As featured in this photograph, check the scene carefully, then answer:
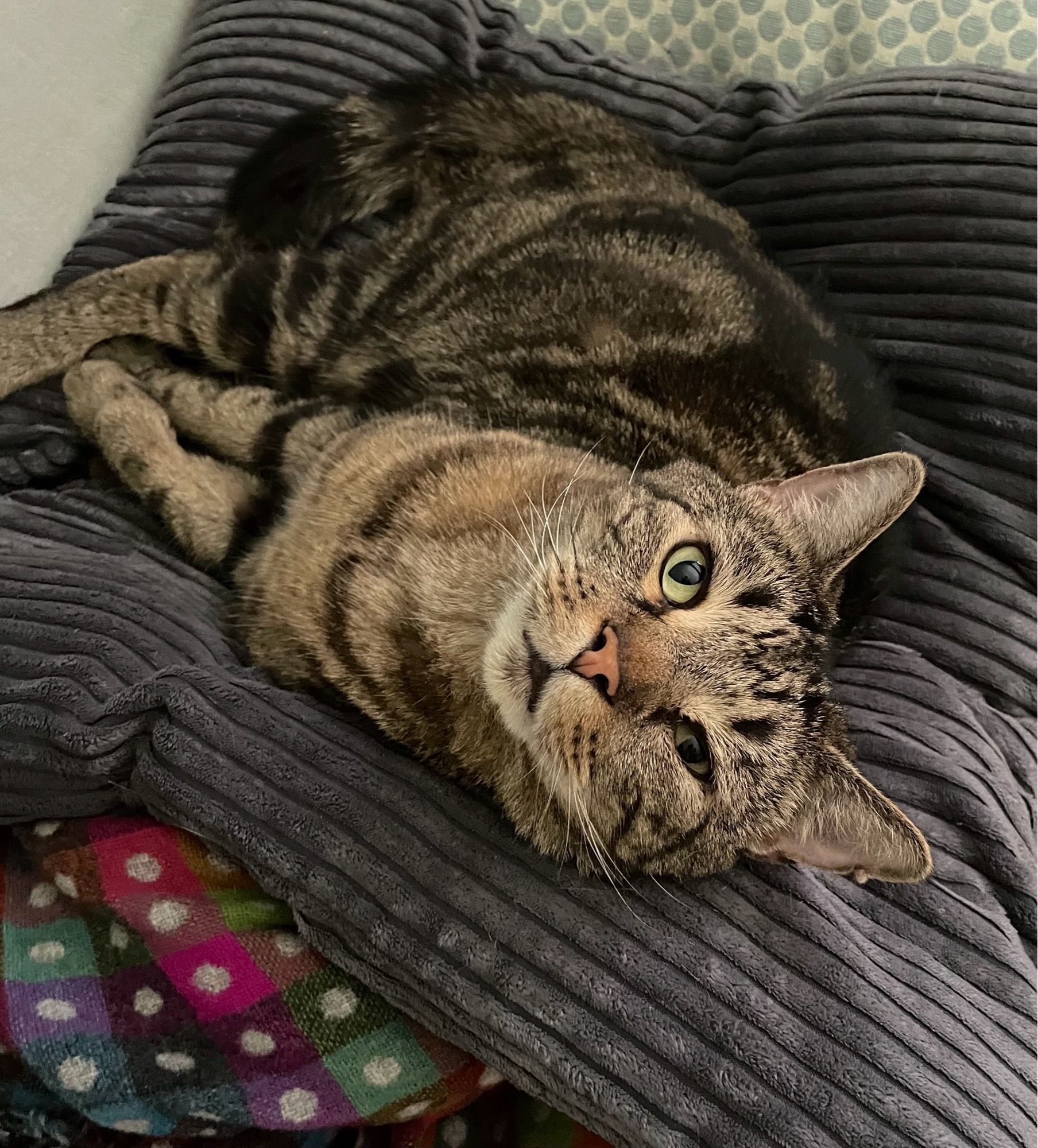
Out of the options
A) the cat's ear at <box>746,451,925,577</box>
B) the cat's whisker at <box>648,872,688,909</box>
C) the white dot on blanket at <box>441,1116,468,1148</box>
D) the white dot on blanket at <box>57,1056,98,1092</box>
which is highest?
the cat's ear at <box>746,451,925,577</box>

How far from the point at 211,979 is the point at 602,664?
618 mm

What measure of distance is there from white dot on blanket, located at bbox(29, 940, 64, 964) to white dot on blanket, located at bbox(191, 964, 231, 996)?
0.19 m

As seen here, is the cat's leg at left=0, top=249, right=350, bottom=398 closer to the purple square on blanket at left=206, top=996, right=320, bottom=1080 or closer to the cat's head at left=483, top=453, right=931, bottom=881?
the cat's head at left=483, top=453, right=931, bottom=881

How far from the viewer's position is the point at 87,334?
172 cm

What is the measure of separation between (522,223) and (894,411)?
84cm

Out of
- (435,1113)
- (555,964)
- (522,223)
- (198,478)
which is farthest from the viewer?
(522,223)

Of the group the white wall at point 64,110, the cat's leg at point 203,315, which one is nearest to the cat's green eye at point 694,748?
the cat's leg at point 203,315

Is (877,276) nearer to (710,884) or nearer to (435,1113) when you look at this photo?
(710,884)

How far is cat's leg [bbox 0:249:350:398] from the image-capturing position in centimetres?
169

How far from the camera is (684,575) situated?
1.12m

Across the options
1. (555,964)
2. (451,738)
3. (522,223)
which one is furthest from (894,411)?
(555,964)

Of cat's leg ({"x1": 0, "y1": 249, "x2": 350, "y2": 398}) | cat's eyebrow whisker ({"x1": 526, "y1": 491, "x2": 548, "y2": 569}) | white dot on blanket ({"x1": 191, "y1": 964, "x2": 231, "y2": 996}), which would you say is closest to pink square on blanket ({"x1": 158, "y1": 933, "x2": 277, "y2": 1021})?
white dot on blanket ({"x1": 191, "y1": 964, "x2": 231, "y2": 996})

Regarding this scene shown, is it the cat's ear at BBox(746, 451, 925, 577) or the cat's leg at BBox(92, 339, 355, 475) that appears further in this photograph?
the cat's leg at BBox(92, 339, 355, 475)

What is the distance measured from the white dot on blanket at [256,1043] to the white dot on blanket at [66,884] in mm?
301
